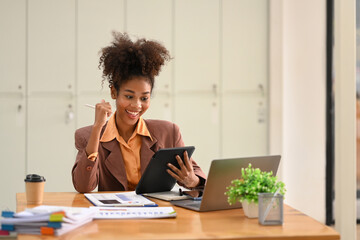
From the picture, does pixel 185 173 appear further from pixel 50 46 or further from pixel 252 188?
pixel 50 46

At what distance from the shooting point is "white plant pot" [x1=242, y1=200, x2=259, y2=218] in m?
1.76

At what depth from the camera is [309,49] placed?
470 centimetres

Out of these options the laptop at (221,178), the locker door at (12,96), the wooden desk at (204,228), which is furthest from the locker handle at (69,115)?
the wooden desk at (204,228)

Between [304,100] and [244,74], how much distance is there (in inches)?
24.0

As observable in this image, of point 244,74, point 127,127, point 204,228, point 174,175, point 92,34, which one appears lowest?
point 204,228

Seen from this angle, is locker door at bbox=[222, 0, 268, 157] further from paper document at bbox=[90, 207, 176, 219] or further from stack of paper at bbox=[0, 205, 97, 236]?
stack of paper at bbox=[0, 205, 97, 236]

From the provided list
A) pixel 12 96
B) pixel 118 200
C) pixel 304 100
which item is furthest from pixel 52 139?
pixel 118 200

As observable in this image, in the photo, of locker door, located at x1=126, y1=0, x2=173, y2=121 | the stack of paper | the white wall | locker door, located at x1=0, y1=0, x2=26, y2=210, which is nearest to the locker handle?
locker door, located at x1=0, y1=0, x2=26, y2=210

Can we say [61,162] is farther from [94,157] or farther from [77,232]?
[77,232]

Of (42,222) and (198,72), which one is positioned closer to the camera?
(42,222)

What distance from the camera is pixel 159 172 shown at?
2.21 m

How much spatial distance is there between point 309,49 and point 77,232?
11.8 ft

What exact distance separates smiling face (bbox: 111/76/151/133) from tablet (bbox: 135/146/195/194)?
1.32ft

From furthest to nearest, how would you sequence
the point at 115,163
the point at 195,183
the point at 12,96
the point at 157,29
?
the point at 157,29
the point at 12,96
the point at 115,163
the point at 195,183
